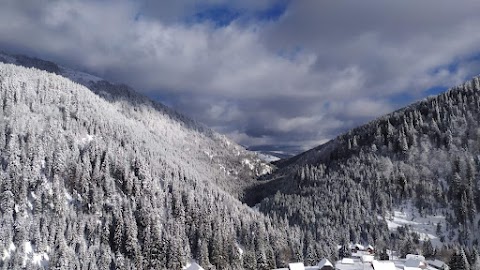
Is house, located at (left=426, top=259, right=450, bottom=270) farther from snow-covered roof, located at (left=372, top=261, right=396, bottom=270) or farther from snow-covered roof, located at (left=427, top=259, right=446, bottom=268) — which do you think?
snow-covered roof, located at (left=372, top=261, right=396, bottom=270)

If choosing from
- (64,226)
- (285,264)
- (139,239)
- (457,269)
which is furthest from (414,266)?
(64,226)

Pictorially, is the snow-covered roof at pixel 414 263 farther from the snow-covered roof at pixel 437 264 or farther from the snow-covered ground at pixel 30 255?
the snow-covered ground at pixel 30 255

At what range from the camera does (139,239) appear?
19000 cm

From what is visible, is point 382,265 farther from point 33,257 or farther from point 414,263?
point 33,257

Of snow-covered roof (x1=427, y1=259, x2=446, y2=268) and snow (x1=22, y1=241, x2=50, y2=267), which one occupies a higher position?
snow (x1=22, y1=241, x2=50, y2=267)

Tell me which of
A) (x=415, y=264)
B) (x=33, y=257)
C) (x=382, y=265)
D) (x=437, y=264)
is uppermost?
(x=33, y=257)

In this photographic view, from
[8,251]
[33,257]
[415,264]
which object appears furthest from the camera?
[33,257]

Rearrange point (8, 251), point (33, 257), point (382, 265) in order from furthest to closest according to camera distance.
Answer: point (33, 257), point (8, 251), point (382, 265)

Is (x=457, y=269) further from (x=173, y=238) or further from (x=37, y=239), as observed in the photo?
(x=37, y=239)

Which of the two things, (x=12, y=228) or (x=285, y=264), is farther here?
(x=285, y=264)

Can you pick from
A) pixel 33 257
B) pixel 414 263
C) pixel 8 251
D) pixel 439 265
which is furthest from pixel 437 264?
pixel 8 251

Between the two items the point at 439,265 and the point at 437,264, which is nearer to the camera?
the point at 439,265

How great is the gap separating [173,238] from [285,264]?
49.6 m

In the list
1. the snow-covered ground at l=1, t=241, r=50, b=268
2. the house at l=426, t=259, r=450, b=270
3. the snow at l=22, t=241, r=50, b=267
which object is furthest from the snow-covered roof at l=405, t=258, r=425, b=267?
the snow at l=22, t=241, r=50, b=267
